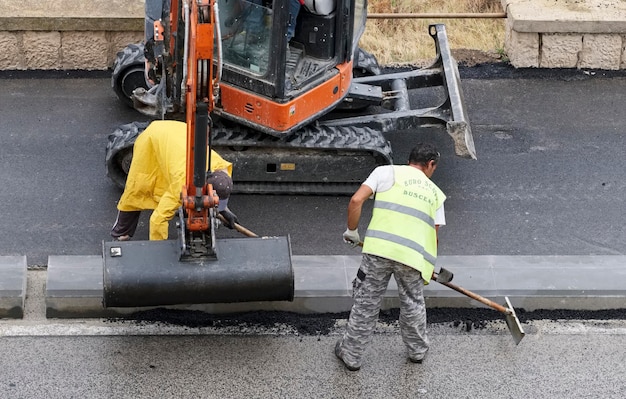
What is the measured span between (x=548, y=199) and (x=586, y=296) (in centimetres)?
182

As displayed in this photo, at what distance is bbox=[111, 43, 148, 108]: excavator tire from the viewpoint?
10.8 metres

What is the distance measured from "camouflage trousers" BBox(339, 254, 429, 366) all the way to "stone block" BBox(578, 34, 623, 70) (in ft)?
18.5

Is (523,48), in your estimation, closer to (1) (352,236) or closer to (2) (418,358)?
(1) (352,236)

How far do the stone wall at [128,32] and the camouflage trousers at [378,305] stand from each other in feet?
17.4

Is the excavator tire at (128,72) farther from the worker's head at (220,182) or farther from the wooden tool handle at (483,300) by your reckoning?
the wooden tool handle at (483,300)

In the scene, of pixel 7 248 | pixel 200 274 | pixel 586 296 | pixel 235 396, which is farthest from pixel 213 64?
pixel 586 296

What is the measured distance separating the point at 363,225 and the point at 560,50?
13.5ft

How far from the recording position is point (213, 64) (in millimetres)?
7035

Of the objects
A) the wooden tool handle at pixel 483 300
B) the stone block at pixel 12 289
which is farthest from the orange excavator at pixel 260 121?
the wooden tool handle at pixel 483 300

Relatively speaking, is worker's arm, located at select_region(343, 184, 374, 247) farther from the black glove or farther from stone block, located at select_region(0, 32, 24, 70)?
stone block, located at select_region(0, 32, 24, 70)

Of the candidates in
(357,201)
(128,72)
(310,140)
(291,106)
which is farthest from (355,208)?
(128,72)

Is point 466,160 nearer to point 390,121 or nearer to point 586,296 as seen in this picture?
point 390,121

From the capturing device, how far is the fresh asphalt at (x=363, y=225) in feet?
24.6

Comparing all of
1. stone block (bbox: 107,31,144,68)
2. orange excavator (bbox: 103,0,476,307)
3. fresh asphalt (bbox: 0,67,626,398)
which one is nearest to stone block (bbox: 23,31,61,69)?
fresh asphalt (bbox: 0,67,626,398)
